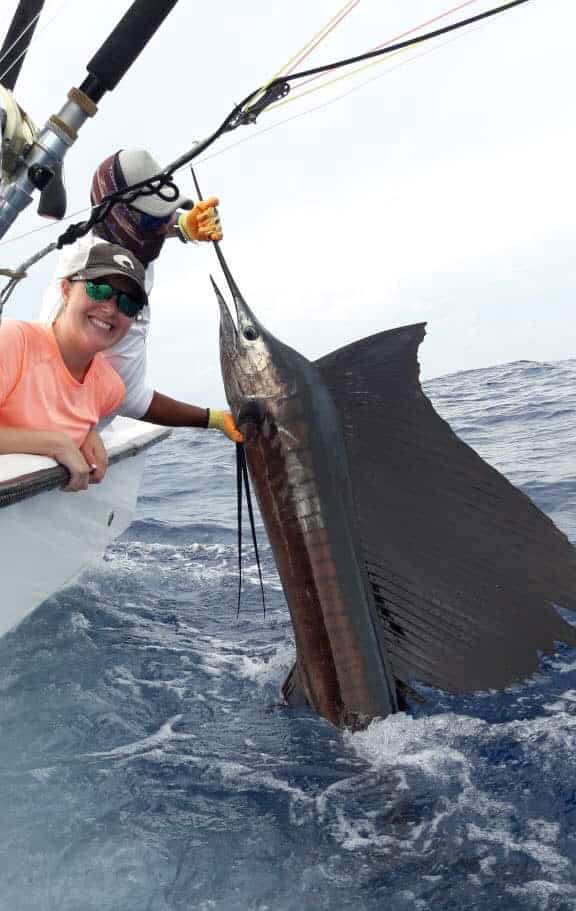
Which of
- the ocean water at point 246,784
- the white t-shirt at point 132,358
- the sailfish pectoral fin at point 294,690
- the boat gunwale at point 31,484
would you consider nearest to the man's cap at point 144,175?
the white t-shirt at point 132,358

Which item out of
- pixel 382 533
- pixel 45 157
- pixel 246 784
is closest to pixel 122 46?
pixel 45 157

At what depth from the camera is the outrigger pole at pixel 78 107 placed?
3254 millimetres

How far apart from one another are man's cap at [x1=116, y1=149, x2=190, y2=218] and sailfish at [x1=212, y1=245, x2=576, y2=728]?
4.34 feet

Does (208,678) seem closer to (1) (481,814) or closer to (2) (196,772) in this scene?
(2) (196,772)

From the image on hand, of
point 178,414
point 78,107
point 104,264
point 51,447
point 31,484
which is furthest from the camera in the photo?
point 178,414

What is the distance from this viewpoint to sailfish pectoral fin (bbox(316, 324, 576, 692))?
2.44m

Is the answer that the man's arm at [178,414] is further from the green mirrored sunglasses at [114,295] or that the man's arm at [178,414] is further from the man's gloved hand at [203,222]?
the man's gloved hand at [203,222]

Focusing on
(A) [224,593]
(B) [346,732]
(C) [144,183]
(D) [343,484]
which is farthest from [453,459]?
(A) [224,593]

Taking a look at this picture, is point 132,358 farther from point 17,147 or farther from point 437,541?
point 437,541

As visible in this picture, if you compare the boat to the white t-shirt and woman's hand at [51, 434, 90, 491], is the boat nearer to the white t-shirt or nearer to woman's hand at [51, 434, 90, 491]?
woman's hand at [51, 434, 90, 491]

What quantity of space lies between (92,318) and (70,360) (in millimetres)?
229

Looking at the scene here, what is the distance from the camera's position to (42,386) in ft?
9.54

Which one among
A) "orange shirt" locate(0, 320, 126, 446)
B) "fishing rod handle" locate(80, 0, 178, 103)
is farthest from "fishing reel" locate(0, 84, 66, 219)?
"orange shirt" locate(0, 320, 126, 446)

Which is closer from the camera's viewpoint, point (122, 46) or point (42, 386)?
point (42, 386)
